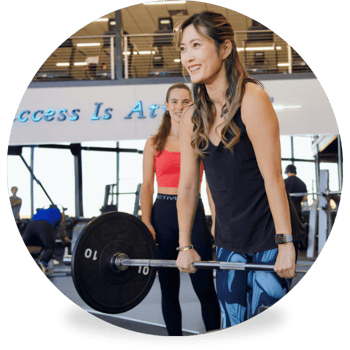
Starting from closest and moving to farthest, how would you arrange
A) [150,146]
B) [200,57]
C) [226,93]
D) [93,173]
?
[226,93] → [200,57] → [150,146] → [93,173]

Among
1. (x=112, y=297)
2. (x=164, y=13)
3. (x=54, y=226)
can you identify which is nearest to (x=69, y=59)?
(x=164, y=13)

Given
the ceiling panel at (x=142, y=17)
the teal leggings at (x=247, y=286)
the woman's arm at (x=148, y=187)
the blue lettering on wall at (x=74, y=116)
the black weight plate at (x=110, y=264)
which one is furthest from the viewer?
the blue lettering on wall at (x=74, y=116)

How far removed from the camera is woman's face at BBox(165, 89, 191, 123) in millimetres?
2711

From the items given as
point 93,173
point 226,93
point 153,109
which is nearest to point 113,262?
point 93,173

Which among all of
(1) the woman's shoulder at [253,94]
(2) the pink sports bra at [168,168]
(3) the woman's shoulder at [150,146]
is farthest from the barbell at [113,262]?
(1) the woman's shoulder at [253,94]

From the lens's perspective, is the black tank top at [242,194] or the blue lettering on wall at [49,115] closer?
the black tank top at [242,194]

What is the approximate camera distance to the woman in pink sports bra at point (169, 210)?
105 inches

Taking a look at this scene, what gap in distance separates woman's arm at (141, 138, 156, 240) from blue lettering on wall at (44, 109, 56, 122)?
727 millimetres

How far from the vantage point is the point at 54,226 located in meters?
2.93

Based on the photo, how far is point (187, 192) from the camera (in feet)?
7.76

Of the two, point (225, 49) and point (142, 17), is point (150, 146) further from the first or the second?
point (142, 17)

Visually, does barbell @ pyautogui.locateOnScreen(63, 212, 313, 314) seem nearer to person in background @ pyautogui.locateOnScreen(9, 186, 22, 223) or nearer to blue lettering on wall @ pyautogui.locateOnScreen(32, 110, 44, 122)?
person in background @ pyautogui.locateOnScreen(9, 186, 22, 223)

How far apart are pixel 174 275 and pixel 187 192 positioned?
2.11 feet

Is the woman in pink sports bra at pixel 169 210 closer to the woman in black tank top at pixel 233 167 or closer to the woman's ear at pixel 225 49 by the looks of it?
the woman in black tank top at pixel 233 167
